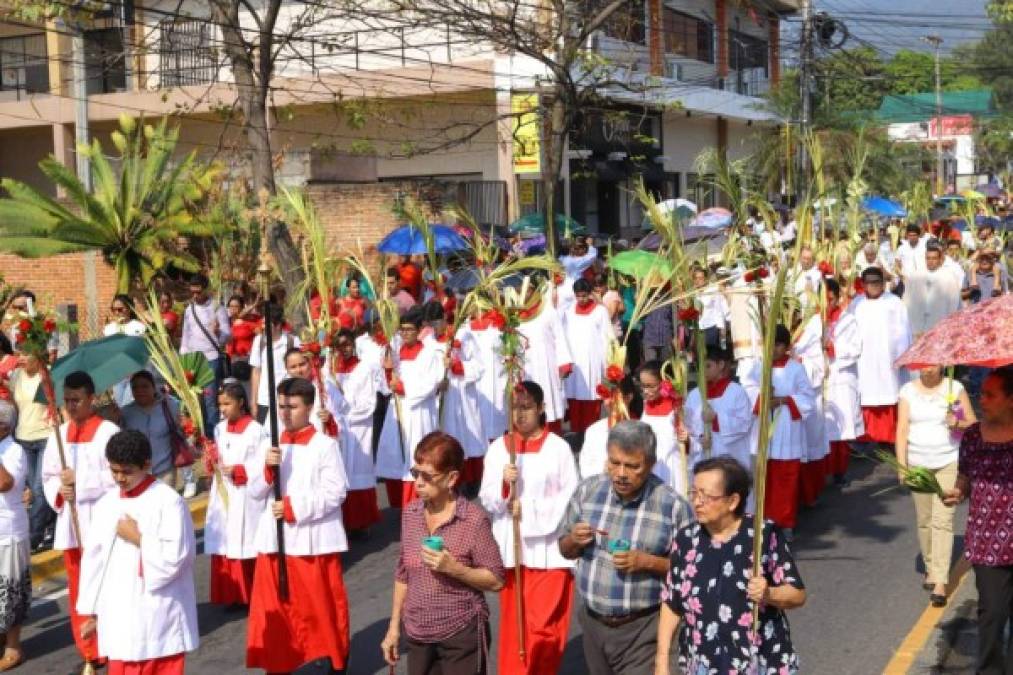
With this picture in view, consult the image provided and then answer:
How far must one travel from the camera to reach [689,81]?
32594 mm

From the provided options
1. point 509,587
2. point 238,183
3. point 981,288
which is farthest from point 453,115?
point 509,587

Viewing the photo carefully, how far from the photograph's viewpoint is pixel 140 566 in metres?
5.91

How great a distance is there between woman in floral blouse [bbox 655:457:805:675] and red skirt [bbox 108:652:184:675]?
2273mm

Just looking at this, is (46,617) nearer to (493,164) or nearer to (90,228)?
(90,228)

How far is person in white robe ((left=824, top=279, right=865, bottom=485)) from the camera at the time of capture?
11.9m

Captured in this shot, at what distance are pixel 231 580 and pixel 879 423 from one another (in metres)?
6.71

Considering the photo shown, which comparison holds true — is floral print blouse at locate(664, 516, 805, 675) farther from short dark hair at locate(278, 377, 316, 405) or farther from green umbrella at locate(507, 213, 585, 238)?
green umbrella at locate(507, 213, 585, 238)

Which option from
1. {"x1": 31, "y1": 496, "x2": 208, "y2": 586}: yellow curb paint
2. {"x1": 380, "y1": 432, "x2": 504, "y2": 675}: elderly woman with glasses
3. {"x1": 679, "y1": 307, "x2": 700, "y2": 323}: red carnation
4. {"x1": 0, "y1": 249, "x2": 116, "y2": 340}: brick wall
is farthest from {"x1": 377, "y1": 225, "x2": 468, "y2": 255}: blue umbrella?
{"x1": 380, "y1": 432, "x2": 504, "y2": 675}: elderly woman with glasses

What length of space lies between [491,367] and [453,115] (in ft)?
44.7

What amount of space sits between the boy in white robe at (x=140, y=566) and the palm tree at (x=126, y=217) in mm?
12089

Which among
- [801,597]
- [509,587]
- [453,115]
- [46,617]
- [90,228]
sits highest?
[453,115]

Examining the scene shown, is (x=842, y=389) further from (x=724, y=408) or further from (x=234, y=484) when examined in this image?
(x=234, y=484)

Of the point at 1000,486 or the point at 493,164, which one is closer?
the point at 1000,486

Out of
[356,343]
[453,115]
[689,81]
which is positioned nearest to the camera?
[356,343]
